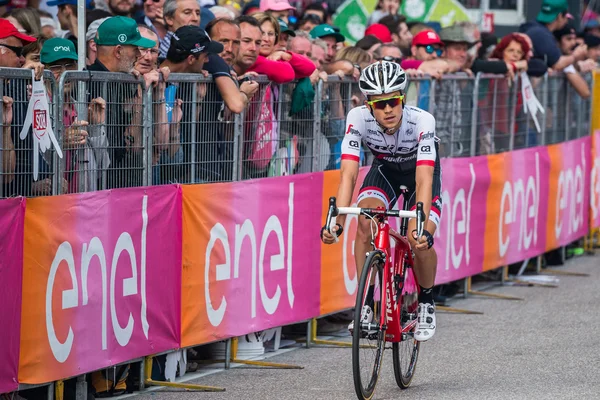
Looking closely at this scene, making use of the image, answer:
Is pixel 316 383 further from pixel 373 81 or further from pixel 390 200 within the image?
pixel 373 81


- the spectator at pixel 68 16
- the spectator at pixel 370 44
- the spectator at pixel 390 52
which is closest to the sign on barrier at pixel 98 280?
the spectator at pixel 68 16

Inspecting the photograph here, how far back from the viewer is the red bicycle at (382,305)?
7.59 m

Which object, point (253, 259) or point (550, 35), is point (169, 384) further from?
point (550, 35)

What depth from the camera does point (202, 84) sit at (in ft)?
29.3

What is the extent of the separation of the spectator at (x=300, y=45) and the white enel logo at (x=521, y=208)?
3.35m

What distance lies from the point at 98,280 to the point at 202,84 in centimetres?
183

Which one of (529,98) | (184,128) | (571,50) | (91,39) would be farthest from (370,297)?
(571,50)

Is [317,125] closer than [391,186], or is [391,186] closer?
[391,186]

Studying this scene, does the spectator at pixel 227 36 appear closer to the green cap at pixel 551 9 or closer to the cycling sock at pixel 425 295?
the cycling sock at pixel 425 295

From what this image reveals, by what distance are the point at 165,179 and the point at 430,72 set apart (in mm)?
4349

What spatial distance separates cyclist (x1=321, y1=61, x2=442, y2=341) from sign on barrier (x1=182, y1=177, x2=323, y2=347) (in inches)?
42.3

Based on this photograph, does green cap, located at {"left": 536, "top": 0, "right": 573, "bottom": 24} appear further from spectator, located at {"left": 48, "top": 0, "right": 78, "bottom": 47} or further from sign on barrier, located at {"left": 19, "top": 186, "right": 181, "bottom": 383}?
sign on barrier, located at {"left": 19, "top": 186, "right": 181, "bottom": 383}


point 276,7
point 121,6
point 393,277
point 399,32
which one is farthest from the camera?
point 399,32

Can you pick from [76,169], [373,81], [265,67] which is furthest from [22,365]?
[265,67]
